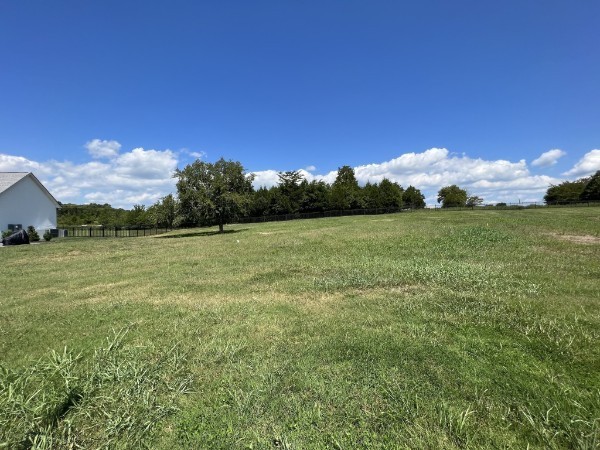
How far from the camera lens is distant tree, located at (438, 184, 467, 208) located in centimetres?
9519

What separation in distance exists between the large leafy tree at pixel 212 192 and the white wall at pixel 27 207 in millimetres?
23336

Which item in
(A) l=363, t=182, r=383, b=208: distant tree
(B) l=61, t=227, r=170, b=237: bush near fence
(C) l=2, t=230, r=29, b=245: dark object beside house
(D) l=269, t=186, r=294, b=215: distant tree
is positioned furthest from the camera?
(A) l=363, t=182, r=383, b=208: distant tree

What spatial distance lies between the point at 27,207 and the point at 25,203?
0.55 meters

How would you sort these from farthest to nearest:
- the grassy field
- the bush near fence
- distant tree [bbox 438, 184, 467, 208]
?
1. distant tree [bbox 438, 184, 467, 208]
2. the bush near fence
3. the grassy field

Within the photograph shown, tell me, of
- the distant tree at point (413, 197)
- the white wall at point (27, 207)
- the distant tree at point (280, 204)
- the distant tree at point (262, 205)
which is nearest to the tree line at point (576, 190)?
the distant tree at point (413, 197)

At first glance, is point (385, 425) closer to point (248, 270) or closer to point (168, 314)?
point (168, 314)

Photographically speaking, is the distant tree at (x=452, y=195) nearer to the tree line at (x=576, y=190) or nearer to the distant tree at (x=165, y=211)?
the tree line at (x=576, y=190)

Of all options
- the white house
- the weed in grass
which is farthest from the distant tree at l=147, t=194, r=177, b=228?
the weed in grass

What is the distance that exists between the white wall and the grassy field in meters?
40.7

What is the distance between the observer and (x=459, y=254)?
33.9 ft

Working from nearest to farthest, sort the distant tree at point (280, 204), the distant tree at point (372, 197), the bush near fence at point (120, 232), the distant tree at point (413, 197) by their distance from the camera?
the bush near fence at point (120, 232)
the distant tree at point (280, 204)
the distant tree at point (372, 197)
the distant tree at point (413, 197)

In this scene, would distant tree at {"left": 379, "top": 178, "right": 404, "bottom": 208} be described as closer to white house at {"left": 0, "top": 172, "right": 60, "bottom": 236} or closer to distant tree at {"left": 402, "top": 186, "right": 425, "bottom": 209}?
distant tree at {"left": 402, "top": 186, "right": 425, "bottom": 209}

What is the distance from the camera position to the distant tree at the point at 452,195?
95188mm

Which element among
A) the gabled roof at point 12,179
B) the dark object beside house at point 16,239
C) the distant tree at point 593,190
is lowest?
the dark object beside house at point 16,239
